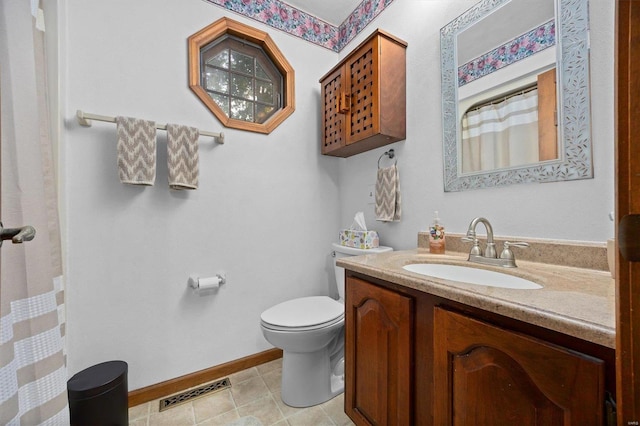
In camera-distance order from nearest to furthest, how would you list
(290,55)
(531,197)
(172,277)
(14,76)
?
(14,76), (531,197), (172,277), (290,55)

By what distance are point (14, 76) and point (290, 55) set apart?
1624 millimetres

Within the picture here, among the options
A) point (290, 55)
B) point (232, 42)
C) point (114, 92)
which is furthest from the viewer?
point (290, 55)

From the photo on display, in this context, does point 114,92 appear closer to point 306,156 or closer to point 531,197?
point 306,156

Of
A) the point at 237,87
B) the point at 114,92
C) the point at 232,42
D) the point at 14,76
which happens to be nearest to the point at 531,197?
the point at 14,76

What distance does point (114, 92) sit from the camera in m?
1.38

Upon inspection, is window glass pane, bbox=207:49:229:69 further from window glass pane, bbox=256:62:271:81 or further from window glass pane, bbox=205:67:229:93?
window glass pane, bbox=256:62:271:81

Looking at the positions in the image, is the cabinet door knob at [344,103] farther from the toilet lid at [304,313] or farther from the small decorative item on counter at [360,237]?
the toilet lid at [304,313]

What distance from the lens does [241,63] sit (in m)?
1.79

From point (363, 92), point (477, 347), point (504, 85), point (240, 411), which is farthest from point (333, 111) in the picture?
point (240, 411)

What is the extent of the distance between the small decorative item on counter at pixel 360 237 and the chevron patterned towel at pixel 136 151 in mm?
1188

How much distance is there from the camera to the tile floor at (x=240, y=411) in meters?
1.28

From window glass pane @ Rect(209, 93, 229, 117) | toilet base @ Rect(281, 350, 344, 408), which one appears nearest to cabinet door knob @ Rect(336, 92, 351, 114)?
window glass pane @ Rect(209, 93, 229, 117)

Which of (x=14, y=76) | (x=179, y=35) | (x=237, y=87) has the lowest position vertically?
(x=14, y=76)

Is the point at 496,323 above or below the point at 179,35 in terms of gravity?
below
